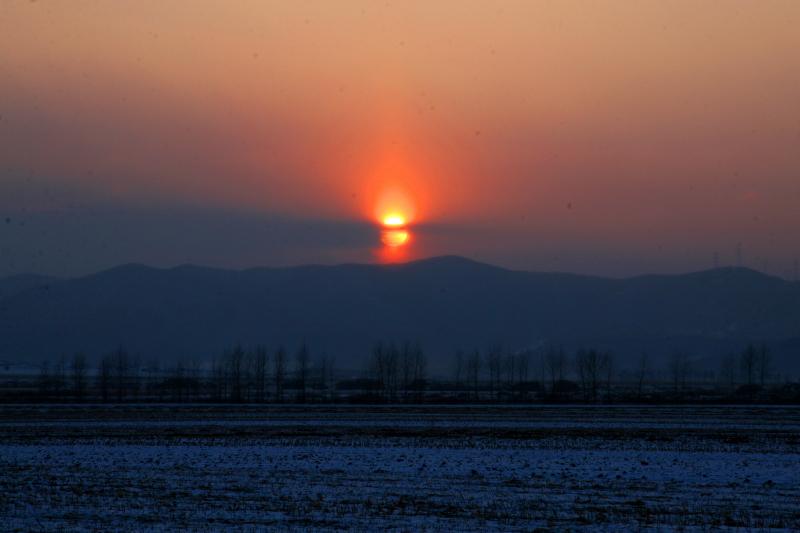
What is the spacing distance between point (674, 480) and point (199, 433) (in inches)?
1048

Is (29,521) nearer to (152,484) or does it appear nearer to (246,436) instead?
(152,484)

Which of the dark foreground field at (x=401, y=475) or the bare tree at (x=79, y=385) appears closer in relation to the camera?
the dark foreground field at (x=401, y=475)

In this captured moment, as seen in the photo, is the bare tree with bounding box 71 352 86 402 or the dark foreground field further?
the bare tree with bounding box 71 352 86 402

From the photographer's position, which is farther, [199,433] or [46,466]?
[199,433]

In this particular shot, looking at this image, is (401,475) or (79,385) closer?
(401,475)

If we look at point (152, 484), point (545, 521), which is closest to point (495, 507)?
point (545, 521)

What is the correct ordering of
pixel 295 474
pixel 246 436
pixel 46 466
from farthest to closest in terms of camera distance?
1. pixel 246 436
2. pixel 46 466
3. pixel 295 474

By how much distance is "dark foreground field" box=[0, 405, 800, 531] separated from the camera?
23.7 m

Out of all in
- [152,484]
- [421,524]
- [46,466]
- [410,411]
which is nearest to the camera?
[421,524]

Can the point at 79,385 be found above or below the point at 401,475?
above

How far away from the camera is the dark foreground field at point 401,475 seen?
77.7 ft

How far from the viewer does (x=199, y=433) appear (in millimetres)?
48531

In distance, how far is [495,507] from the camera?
2514 cm

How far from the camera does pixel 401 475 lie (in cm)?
3167
